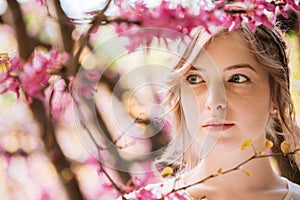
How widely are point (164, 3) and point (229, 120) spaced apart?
0.29 meters

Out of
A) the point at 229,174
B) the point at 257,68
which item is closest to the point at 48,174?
the point at 229,174

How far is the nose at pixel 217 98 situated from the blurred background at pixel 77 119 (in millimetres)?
112

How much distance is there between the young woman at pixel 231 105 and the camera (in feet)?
3.93

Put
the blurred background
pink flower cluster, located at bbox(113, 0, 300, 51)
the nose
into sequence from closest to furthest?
pink flower cluster, located at bbox(113, 0, 300, 51), the nose, the blurred background

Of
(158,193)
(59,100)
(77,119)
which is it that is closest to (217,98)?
(158,193)

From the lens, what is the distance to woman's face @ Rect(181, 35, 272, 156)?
120 centimetres

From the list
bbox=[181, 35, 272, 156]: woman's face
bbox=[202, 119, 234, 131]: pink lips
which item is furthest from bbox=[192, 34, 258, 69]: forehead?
bbox=[202, 119, 234, 131]: pink lips

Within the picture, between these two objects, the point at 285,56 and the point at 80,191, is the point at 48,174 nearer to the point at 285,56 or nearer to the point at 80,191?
the point at 80,191

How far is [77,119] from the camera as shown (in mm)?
1335

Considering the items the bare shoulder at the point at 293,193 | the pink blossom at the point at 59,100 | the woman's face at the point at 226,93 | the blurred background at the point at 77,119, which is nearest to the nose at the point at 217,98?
the woman's face at the point at 226,93

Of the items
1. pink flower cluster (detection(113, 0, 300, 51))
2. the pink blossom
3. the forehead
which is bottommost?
the pink blossom

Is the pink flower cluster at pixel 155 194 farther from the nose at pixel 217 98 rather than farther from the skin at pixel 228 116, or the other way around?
the nose at pixel 217 98

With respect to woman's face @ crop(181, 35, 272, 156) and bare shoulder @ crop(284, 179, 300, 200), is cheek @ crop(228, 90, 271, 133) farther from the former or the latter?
bare shoulder @ crop(284, 179, 300, 200)

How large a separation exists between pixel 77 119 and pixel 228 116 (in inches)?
12.9
